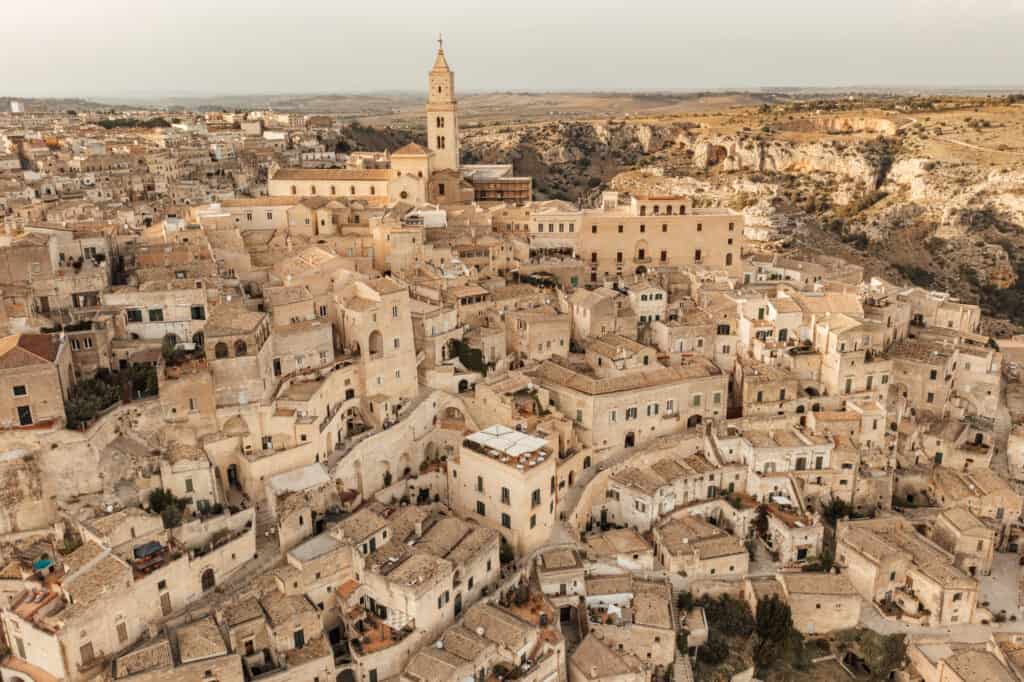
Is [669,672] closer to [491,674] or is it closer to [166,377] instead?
[491,674]

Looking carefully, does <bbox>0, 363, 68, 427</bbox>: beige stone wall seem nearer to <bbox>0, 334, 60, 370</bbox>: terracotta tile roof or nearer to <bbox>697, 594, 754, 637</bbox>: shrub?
<bbox>0, 334, 60, 370</bbox>: terracotta tile roof

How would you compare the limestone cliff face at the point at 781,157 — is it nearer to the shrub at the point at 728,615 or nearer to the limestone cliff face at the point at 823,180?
the limestone cliff face at the point at 823,180

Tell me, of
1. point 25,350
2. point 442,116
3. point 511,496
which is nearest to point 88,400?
point 25,350

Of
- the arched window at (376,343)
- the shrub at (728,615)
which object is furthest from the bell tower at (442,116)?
the shrub at (728,615)

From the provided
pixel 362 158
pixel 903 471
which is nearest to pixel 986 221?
pixel 903 471

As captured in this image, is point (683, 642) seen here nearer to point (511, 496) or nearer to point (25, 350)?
point (511, 496)
